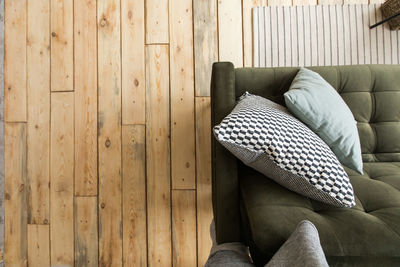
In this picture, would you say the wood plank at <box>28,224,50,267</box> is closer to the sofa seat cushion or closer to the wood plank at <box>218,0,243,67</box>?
the sofa seat cushion

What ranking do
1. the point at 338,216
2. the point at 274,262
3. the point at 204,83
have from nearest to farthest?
the point at 274,262
the point at 338,216
the point at 204,83

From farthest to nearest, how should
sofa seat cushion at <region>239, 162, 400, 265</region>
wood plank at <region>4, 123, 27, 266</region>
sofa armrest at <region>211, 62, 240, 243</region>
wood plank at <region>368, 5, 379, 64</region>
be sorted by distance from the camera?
wood plank at <region>4, 123, 27, 266</region> → wood plank at <region>368, 5, 379, 64</region> → sofa armrest at <region>211, 62, 240, 243</region> → sofa seat cushion at <region>239, 162, 400, 265</region>

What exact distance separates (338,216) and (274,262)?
27 centimetres

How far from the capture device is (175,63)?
1495mm

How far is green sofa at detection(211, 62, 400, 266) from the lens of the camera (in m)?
0.66

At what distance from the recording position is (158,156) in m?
1.50

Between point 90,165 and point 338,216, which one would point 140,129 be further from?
point 338,216

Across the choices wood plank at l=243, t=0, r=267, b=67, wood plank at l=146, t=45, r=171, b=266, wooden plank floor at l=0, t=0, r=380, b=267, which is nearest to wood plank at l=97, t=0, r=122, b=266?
wooden plank floor at l=0, t=0, r=380, b=267

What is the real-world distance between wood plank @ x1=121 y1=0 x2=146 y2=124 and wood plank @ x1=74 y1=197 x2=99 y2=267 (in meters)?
0.52

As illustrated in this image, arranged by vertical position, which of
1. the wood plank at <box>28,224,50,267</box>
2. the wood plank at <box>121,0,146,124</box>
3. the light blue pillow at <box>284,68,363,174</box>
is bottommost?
the wood plank at <box>28,224,50,267</box>

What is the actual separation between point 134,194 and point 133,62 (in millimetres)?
749

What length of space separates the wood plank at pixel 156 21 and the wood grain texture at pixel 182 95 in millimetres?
40

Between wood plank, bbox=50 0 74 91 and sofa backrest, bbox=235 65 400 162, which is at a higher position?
wood plank, bbox=50 0 74 91

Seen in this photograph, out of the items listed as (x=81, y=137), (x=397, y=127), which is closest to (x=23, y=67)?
(x=81, y=137)
